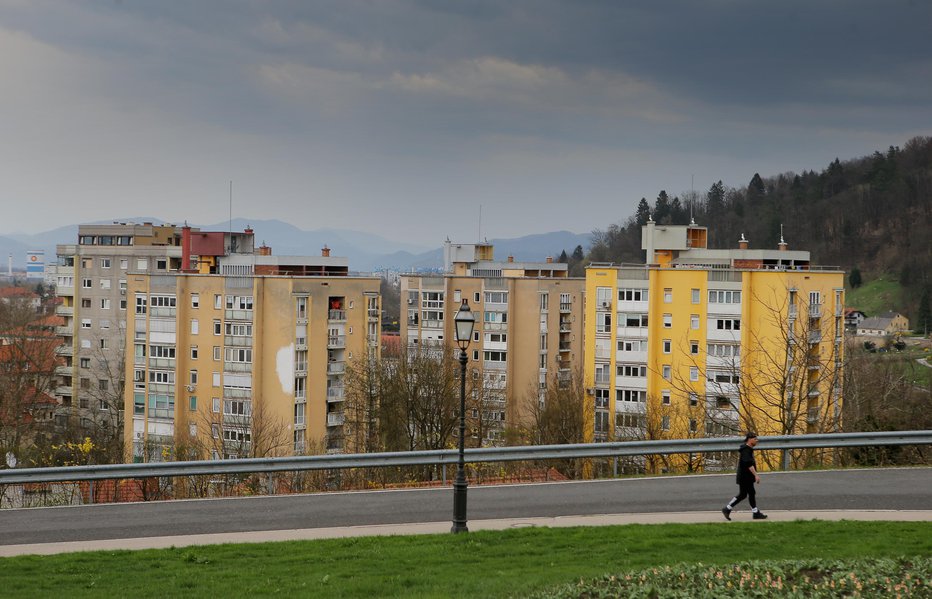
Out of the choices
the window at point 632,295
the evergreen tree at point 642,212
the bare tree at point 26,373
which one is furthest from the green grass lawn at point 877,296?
the bare tree at point 26,373

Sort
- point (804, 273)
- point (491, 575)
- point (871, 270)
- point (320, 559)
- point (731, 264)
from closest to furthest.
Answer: point (491, 575) → point (320, 559) → point (804, 273) → point (731, 264) → point (871, 270)

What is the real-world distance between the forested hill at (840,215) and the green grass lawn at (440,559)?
150624 mm

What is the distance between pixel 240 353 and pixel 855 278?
14292 cm

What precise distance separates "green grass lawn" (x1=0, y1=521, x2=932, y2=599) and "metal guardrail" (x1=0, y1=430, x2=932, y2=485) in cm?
452

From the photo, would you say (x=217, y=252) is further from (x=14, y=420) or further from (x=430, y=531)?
(x=430, y=531)

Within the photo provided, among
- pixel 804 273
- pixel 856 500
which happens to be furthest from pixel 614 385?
pixel 856 500

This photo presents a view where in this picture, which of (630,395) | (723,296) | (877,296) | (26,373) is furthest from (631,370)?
(877,296)

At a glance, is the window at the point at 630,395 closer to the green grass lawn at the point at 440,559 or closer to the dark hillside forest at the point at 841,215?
the green grass lawn at the point at 440,559

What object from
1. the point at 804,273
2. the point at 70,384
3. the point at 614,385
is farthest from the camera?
the point at 70,384

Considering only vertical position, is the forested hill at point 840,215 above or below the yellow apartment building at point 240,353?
above

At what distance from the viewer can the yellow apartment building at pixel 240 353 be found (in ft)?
183

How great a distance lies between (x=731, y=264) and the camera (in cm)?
6400

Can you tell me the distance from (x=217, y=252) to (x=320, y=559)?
5393 centimetres

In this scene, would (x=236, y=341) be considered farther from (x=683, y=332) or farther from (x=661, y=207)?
(x=661, y=207)
